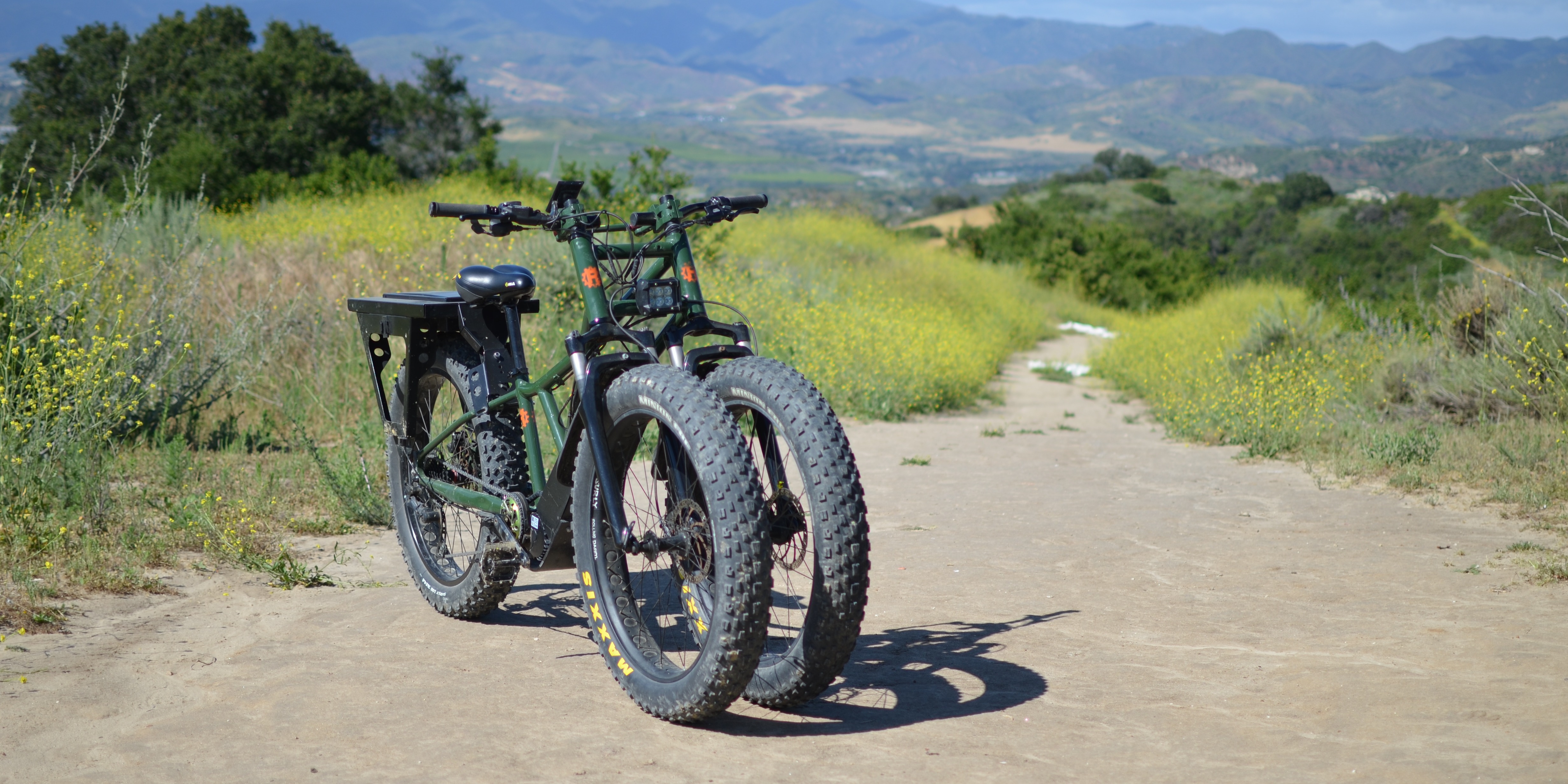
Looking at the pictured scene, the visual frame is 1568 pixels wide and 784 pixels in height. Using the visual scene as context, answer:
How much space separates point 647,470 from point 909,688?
1.13 m

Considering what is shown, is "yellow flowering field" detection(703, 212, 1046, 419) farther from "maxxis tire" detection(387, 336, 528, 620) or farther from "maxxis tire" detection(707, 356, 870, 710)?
"maxxis tire" detection(707, 356, 870, 710)

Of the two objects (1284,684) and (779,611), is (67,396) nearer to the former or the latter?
(779,611)

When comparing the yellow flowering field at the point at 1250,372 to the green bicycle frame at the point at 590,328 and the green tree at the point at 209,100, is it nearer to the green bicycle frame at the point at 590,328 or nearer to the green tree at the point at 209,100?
the green bicycle frame at the point at 590,328

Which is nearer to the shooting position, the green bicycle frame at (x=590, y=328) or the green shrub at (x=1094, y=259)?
the green bicycle frame at (x=590, y=328)

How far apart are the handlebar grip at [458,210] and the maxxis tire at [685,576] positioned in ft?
2.92

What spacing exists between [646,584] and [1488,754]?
10.4 ft

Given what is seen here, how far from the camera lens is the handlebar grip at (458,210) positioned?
388 cm

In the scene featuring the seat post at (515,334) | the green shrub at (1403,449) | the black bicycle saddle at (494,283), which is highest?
the black bicycle saddle at (494,283)

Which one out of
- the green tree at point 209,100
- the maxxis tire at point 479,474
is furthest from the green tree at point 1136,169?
the maxxis tire at point 479,474

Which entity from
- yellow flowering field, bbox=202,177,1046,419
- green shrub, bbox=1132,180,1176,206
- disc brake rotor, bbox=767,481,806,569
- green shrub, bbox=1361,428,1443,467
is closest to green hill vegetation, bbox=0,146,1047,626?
yellow flowering field, bbox=202,177,1046,419

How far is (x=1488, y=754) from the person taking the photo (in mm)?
3129

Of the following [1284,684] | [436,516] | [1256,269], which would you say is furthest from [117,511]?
[1256,269]

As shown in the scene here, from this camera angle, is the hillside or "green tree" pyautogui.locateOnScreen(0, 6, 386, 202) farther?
the hillside

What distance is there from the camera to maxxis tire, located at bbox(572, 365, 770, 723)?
10.3 feet
